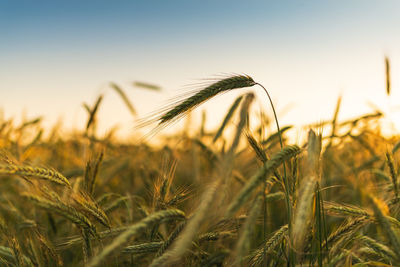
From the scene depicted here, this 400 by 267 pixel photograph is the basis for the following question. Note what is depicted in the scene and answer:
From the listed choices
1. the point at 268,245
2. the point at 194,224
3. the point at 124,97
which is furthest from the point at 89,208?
the point at 124,97

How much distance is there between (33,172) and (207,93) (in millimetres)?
756

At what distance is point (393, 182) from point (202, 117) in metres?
2.99

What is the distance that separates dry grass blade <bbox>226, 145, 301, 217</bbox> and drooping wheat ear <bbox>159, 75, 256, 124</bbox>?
1.33 feet

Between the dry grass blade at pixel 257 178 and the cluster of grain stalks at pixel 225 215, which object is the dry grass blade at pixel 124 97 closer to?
the cluster of grain stalks at pixel 225 215

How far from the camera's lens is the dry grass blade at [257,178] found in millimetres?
984

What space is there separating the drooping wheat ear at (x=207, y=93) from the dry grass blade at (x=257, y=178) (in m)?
0.40

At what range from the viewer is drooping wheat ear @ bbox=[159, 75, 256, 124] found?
140cm

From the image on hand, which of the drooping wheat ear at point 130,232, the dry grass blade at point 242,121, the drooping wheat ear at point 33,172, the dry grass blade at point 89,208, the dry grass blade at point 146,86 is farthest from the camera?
the dry grass blade at point 146,86

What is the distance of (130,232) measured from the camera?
3.37ft

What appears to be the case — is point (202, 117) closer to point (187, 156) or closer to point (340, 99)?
point (187, 156)

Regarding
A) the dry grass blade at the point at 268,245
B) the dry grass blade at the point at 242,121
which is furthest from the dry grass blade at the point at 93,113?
the dry grass blade at the point at 268,245

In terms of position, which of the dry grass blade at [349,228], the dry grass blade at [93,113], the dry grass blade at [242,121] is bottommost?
the dry grass blade at [349,228]

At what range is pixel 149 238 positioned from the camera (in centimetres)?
156

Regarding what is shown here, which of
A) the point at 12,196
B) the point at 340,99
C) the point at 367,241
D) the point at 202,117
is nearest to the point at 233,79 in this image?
the point at 367,241
